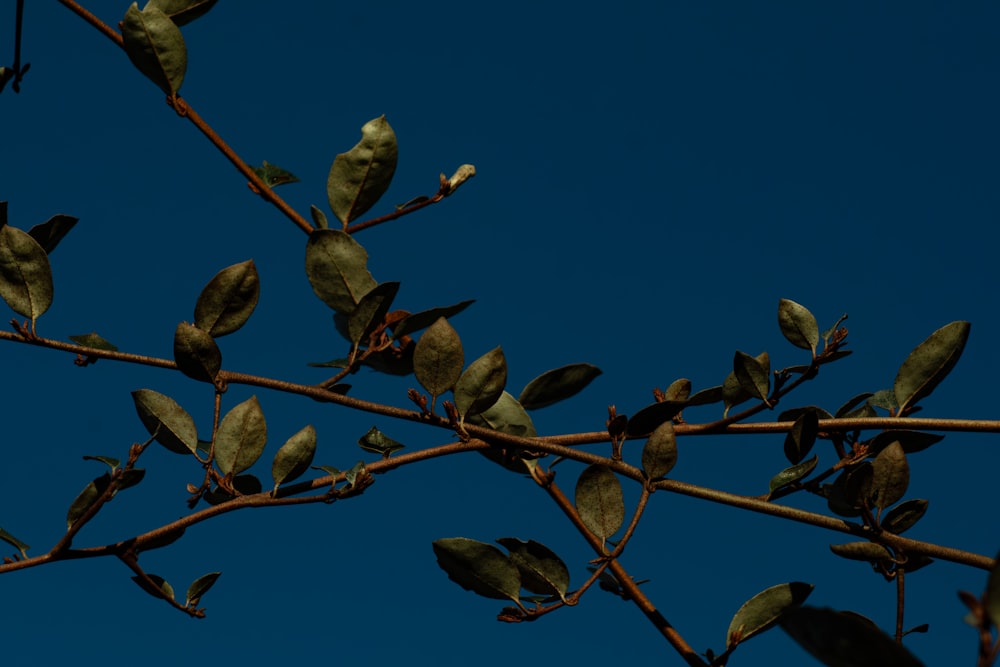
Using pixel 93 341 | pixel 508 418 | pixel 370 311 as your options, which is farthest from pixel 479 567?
pixel 93 341

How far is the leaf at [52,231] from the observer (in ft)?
4.09

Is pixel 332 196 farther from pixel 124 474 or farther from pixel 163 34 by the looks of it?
pixel 124 474

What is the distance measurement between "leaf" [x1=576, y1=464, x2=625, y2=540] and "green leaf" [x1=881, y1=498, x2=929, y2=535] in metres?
0.24

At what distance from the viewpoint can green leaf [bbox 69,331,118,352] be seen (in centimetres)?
118

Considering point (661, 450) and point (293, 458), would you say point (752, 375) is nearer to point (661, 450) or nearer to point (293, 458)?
point (661, 450)

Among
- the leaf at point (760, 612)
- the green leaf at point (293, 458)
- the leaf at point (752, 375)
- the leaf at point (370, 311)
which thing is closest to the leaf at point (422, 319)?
the leaf at point (370, 311)

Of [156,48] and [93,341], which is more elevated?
[156,48]

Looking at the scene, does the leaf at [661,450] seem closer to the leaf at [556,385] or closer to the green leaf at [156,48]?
the leaf at [556,385]

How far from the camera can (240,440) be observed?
3.76 ft

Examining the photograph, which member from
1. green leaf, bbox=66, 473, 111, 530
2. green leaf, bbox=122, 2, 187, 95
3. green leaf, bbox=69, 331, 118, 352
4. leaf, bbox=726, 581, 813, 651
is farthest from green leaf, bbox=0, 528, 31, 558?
leaf, bbox=726, 581, 813, 651

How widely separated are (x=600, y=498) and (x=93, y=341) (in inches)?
22.2

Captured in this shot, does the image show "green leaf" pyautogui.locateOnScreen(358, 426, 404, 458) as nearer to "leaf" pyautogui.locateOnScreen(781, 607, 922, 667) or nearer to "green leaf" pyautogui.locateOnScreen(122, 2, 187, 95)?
"green leaf" pyautogui.locateOnScreen(122, 2, 187, 95)

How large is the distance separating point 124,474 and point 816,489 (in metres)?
0.70

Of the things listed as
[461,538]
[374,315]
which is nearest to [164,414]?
[374,315]
